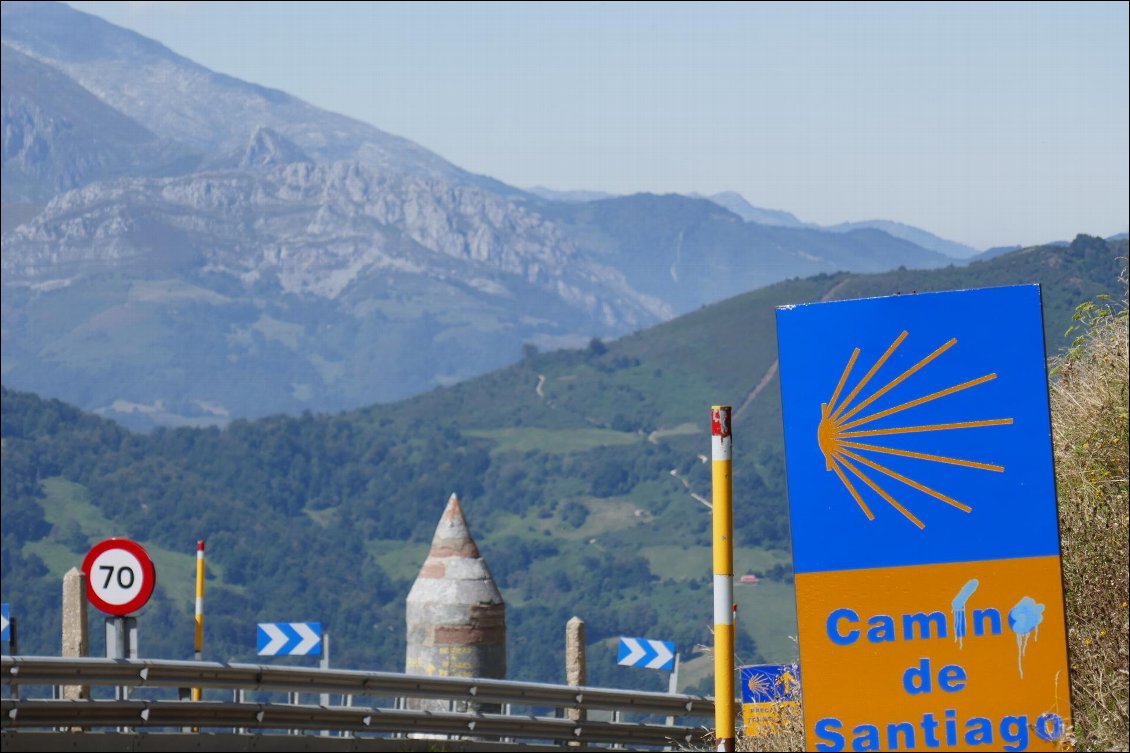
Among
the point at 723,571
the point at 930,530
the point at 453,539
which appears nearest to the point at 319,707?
the point at 453,539

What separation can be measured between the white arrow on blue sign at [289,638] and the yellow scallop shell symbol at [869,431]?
12496 millimetres

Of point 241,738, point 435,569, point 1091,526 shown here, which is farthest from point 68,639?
point 1091,526

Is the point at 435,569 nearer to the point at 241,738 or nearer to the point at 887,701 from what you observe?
the point at 241,738

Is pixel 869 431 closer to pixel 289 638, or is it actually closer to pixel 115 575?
pixel 115 575

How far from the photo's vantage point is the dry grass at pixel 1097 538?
8039mm

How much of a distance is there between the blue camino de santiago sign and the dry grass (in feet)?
2.14

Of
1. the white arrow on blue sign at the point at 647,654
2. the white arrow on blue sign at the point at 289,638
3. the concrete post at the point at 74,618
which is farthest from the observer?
the white arrow on blue sign at the point at 647,654

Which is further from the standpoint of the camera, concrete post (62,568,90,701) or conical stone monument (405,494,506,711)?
conical stone monument (405,494,506,711)

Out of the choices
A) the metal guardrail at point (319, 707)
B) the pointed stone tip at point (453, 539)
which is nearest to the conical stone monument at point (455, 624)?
the pointed stone tip at point (453, 539)

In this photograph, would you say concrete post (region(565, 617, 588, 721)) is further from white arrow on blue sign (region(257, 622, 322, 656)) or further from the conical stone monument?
white arrow on blue sign (region(257, 622, 322, 656))

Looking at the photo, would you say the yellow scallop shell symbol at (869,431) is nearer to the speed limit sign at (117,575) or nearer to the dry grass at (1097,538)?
the dry grass at (1097,538)

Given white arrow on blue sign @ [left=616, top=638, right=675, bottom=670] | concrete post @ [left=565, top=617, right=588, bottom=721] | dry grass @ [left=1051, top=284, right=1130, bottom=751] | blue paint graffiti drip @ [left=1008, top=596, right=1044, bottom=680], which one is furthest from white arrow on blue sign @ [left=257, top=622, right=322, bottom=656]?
blue paint graffiti drip @ [left=1008, top=596, right=1044, bottom=680]

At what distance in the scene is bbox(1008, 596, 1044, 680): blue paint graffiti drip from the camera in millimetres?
7152

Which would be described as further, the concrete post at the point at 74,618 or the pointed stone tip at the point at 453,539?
the pointed stone tip at the point at 453,539
